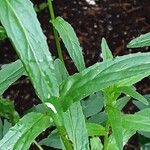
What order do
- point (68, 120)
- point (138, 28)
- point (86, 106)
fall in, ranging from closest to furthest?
point (68, 120) → point (86, 106) → point (138, 28)

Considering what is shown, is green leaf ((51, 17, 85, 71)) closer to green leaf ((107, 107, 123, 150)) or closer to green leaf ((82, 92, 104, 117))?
green leaf ((107, 107, 123, 150))

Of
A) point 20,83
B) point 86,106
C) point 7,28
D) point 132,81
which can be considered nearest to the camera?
point 7,28

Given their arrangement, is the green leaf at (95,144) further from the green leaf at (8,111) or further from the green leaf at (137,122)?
the green leaf at (8,111)

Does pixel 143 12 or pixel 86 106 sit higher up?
pixel 86 106

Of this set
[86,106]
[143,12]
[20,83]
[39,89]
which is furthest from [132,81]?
[143,12]

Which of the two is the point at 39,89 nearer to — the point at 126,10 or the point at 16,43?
the point at 16,43

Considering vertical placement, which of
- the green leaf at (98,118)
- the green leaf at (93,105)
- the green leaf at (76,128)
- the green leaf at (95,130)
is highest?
the green leaf at (76,128)

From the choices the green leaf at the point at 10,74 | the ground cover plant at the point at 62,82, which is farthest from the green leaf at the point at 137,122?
the green leaf at the point at 10,74
